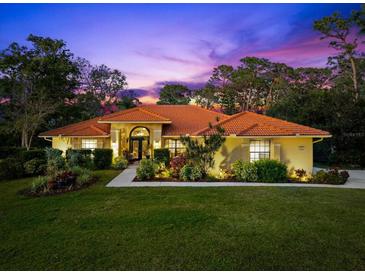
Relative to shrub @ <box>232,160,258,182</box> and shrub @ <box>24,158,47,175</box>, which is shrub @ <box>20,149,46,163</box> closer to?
shrub @ <box>24,158,47,175</box>

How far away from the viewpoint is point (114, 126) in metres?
17.7

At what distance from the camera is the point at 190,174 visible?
12.3 meters

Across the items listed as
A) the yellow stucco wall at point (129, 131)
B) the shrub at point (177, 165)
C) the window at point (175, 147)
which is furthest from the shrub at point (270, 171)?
the yellow stucco wall at point (129, 131)

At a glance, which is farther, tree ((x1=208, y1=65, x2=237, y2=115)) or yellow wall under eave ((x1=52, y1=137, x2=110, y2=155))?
tree ((x1=208, y1=65, x2=237, y2=115))

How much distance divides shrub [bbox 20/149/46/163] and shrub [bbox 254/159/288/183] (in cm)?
1375

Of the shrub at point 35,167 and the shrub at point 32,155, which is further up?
the shrub at point 32,155

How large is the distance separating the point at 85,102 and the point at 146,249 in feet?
105

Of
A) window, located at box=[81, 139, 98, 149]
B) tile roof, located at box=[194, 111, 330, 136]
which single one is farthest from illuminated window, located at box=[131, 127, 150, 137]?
tile roof, located at box=[194, 111, 330, 136]

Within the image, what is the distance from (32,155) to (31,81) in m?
13.4

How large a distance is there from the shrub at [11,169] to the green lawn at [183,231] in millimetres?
4526

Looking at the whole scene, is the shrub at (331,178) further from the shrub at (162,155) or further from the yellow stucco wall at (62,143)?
the yellow stucco wall at (62,143)

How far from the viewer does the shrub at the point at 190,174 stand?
12.2 meters

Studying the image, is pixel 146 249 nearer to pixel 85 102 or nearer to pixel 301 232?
pixel 301 232

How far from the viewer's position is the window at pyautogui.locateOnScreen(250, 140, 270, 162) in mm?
13867
